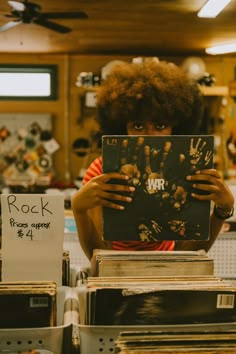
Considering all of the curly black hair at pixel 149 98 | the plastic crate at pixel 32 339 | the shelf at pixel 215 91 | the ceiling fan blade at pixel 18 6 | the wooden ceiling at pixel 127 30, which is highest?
the wooden ceiling at pixel 127 30

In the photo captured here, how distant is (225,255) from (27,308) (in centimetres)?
145

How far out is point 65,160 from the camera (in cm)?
802

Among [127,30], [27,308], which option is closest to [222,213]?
[27,308]

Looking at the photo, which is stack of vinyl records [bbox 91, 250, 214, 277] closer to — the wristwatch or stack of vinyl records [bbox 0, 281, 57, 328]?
stack of vinyl records [bbox 0, 281, 57, 328]

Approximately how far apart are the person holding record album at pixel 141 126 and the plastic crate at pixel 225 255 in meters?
0.67

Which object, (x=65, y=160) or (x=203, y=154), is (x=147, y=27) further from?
(x=203, y=154)

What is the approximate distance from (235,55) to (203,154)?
7227 millimetres

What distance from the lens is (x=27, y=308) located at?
983 millimetres

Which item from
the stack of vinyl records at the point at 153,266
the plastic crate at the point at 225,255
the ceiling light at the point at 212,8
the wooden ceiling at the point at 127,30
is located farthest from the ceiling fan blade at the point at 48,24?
the stack of vinyl records at the point at 153,266

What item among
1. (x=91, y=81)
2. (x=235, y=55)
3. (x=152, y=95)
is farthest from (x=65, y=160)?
(x=152, y=95)

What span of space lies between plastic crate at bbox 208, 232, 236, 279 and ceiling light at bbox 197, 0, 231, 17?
2712 mm

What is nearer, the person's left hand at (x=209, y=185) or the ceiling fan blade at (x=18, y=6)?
the person's left hand at (x=209, y=185)

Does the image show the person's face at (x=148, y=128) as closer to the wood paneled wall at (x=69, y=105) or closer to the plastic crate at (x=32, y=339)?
the plastic crate at (x=32, y=339)

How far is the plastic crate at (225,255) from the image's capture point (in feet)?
7.34
